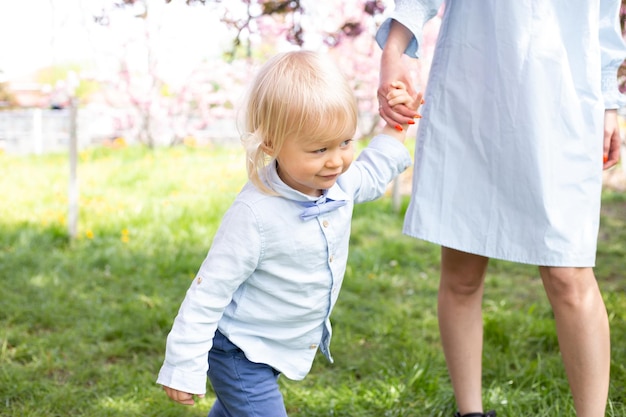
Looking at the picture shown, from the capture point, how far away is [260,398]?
1762mm

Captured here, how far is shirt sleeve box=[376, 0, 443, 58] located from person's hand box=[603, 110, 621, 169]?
0.53 metres

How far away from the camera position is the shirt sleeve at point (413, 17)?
1.96m

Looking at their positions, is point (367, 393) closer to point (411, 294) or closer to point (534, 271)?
point (411, 294)

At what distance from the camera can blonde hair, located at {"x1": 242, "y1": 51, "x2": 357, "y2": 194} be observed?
161 cm

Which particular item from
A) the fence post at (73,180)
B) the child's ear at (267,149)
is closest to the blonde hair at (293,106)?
the child's ear at (267,149)

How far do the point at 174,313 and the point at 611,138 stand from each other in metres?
2.10

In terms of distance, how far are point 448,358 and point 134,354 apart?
134cm

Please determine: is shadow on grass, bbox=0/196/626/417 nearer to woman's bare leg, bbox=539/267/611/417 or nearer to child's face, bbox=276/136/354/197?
woman's bare leg, bbox=539/267/611/417

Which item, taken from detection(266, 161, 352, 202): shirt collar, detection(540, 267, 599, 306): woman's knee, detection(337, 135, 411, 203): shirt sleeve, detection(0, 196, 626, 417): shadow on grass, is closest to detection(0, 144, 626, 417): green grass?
detection(0, 196, 626, 417): shadow on grass

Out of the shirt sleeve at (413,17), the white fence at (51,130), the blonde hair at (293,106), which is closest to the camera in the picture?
the blonde hair at (293,106)

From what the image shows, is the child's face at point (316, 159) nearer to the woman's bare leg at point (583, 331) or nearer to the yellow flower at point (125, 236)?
the woman's bare leg at point (583, 331)

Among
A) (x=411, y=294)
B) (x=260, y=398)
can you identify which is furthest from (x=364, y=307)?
(x=260, y=398)

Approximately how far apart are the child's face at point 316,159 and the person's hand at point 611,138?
75cm

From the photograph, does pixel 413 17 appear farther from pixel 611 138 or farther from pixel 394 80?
pixel 611 138
